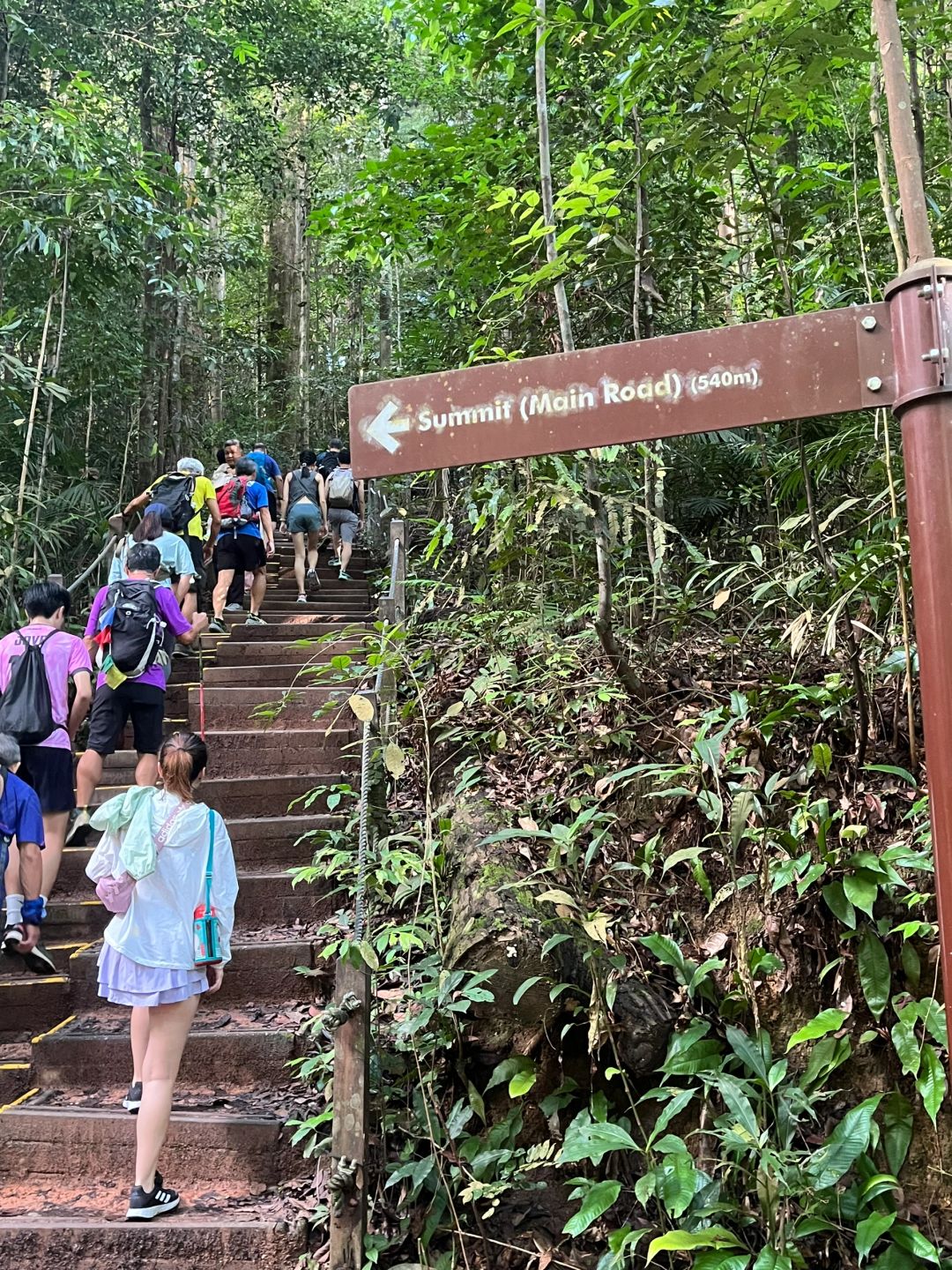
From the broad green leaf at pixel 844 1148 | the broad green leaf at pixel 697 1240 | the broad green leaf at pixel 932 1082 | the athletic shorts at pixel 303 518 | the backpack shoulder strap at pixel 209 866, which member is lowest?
the broad green leaf at pixel 697 1240

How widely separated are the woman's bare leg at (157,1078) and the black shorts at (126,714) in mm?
2113

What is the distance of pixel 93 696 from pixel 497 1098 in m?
3.17

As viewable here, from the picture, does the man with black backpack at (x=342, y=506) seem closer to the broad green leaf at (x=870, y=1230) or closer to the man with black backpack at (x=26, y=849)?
the man with black backpack at (x=26, y=849)

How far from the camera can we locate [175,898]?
3348 millimetres

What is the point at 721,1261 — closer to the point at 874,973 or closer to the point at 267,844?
the point at 874,973

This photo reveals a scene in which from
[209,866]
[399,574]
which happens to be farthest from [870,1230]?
[399,574]

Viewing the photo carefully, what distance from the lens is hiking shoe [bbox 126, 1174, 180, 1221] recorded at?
10.2ft

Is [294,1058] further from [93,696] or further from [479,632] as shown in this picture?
[479,632]

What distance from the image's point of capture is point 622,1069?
3258 millimetres

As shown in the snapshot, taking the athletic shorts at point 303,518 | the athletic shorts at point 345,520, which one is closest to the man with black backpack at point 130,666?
the athletic shorts at point 303,518

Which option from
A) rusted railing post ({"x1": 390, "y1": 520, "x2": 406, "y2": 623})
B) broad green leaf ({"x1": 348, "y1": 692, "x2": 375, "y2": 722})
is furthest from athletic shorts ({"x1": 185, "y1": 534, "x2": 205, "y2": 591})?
broad green leaf ({"x1": 348, "y1": 692, "x2": 375, "y2": 722})

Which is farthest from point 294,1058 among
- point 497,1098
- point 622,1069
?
point 622,1069

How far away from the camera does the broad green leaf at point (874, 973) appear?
10.2 feet

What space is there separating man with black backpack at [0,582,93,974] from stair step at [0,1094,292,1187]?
3.55ft
